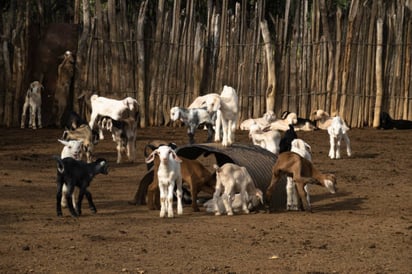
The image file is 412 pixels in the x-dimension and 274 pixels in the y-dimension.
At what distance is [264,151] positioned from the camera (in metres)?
14.1

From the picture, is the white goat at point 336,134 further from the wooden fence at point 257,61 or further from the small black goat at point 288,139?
the wooden fence at point 257,61

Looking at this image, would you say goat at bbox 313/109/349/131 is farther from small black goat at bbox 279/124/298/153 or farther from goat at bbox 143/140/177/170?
goat at bbox 143/140/177/170

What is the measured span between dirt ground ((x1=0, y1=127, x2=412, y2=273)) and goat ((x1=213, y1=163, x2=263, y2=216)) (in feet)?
0.68

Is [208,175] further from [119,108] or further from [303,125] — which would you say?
[303,125]

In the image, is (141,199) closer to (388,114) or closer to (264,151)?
(264,151)

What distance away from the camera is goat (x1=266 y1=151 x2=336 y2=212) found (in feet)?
40.8

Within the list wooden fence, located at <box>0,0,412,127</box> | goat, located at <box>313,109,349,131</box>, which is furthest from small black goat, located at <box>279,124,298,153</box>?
wooden fence, located at <box>0,0,412,127</box>

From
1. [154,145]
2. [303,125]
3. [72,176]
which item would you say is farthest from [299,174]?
[303,125]

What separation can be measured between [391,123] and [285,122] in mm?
2887

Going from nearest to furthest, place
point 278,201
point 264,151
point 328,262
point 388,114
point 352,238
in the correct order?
point 328,262 < point 352,238 < point 278,201 < point 264,151 < point 388,114

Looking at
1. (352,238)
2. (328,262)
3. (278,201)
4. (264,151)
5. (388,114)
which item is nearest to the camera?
(328,262)

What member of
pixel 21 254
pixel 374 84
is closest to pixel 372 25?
pixel 374 84

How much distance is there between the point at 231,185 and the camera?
40.0ft

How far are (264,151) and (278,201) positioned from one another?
1.10 meters
